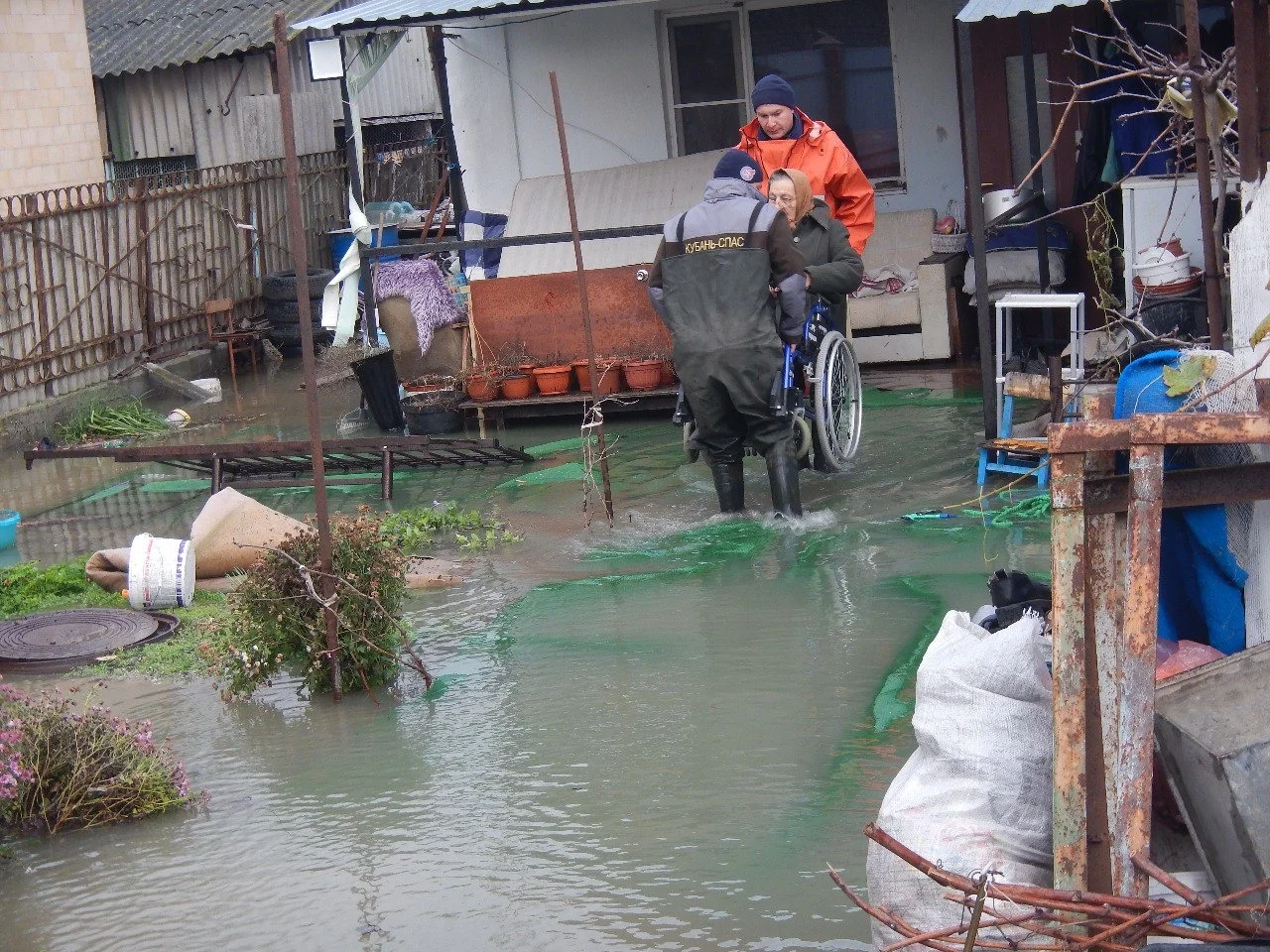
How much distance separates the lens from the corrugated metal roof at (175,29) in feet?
57.0

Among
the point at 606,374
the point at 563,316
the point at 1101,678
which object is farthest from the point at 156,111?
the point at 1101,678

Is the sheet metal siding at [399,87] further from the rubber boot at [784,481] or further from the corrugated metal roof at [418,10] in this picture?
the rubber boot at [784,481]

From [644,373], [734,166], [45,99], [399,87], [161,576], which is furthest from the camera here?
[399,87]

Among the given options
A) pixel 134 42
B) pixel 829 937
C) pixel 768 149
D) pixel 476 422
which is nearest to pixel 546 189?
pixel 476 422

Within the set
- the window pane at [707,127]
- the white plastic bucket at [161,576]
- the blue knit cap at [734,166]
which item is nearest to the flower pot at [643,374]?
the blue knit cap at [734,166]

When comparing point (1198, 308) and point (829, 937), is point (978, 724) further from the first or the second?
point (1198, 308)

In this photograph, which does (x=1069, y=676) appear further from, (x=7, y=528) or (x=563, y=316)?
(x=563, y=316)

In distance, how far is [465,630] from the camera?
6.70m

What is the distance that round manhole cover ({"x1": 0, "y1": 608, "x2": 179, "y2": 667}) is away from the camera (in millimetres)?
6566

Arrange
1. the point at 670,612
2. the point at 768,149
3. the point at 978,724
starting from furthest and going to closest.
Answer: the point at 768,149, the point at 670,612, the point at 978,724

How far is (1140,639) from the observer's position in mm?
3129

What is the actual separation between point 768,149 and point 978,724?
6436mm

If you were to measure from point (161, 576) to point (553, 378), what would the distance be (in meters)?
4.20

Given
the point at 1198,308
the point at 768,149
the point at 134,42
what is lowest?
the point at 1198,308
